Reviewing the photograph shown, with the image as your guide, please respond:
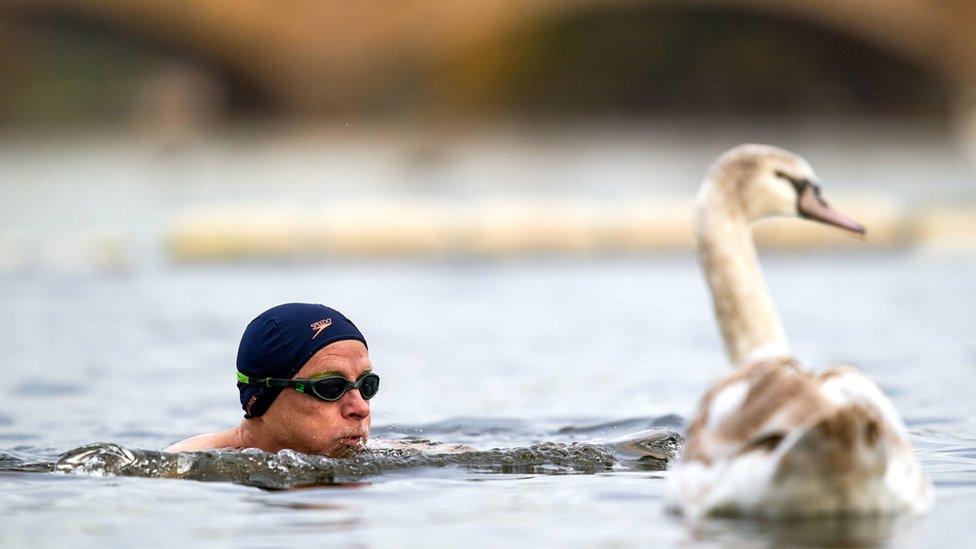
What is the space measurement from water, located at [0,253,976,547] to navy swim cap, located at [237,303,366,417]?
0.40m

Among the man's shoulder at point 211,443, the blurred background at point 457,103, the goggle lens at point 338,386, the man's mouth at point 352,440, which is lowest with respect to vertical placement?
the man's mouth at point 352,440

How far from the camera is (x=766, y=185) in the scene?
7.22 meters

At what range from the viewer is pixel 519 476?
859 cm

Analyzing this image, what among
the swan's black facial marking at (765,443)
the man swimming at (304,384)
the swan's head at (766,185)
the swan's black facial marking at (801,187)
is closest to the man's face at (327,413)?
the man swimming at (304,384)

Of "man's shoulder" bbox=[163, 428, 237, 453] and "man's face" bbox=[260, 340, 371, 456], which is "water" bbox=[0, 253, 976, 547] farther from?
"man's shoulder" bbox=[163, 428, 237, 453]

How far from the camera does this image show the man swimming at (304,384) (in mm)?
8602

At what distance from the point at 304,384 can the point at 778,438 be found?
10.0 ft

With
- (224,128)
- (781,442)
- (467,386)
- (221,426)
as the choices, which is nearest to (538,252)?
(467,386)

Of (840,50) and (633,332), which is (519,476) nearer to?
(633,332)

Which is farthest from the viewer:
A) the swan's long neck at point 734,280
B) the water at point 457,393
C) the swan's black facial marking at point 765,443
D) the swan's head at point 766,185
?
the swan's head at point 766,185

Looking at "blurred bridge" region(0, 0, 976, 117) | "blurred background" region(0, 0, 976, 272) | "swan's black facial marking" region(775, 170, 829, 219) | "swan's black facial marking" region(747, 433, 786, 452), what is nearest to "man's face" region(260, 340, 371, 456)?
"swan's black facial marking" region(775, 170, 829, 219)

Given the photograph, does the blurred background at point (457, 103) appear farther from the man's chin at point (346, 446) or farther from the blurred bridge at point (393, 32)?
the man's chin at point (346, 446)

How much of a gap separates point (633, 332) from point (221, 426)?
6.59 meters

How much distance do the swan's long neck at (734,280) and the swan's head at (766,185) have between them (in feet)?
0.12
